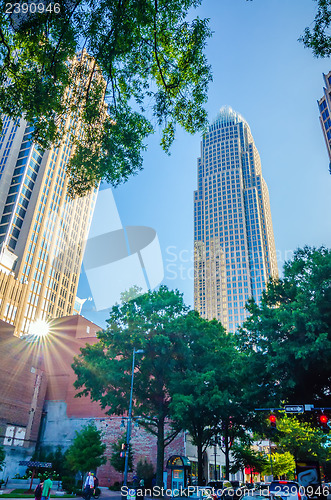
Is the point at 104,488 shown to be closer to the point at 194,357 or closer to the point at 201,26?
the point at 194,357

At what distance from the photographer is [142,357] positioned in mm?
31219

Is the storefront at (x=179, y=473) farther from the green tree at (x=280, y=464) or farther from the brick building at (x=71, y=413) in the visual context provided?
the green tree at (x=280, y=464)

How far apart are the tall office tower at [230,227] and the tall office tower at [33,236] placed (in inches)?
2484

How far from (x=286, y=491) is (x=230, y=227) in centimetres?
15148

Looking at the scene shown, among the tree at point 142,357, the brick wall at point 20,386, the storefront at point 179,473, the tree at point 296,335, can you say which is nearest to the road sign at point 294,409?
the tree at point 296,335

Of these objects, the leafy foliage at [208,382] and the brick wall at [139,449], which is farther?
the brick wall at [139,449]

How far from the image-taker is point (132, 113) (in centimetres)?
1098

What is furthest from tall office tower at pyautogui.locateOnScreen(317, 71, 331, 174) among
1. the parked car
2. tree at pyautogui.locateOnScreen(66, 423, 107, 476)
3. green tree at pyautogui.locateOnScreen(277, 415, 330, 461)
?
the parked car

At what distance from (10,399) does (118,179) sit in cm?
4130

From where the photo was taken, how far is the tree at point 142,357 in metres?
29.5

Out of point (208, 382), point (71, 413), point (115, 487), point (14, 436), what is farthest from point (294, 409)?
point (71, 413)

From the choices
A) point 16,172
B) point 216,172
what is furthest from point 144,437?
point 216,172

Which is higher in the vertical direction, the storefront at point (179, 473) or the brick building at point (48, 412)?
the brick building at point (48, 412)

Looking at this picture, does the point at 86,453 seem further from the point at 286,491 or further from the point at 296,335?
the point at 296,335
